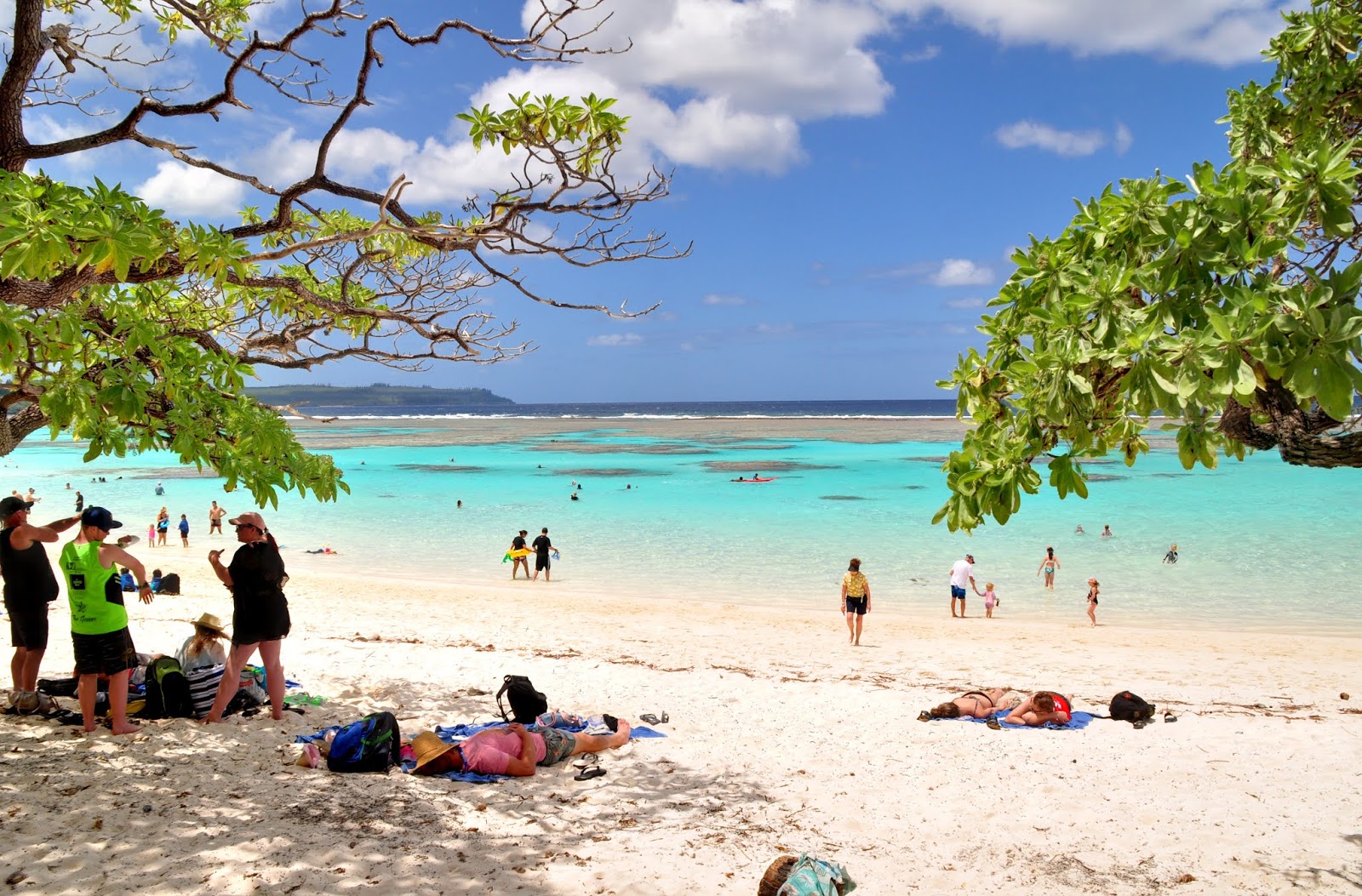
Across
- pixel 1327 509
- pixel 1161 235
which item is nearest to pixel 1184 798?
pixel 1161 235

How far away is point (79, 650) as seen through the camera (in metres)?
5.62

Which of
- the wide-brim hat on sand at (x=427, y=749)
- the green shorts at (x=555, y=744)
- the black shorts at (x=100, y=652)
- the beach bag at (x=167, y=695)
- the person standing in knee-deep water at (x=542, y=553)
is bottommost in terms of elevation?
the person standing in knee-deep water at (x=542, y=553)

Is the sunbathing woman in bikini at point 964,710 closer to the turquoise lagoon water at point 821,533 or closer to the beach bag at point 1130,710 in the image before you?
the beach bag at point 1130,710

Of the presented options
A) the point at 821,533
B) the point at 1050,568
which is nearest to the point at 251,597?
the point at 1050,568

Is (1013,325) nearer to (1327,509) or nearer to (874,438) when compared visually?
(1327,509)

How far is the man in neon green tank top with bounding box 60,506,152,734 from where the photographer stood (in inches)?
218

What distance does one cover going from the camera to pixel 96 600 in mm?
5547

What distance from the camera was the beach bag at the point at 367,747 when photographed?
18.3ft

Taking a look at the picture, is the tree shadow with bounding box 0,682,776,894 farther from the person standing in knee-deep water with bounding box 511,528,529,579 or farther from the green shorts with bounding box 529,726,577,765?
the person standing in knee-deep water with bounding box 511,528,529,579

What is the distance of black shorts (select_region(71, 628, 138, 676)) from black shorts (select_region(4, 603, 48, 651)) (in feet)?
2.50

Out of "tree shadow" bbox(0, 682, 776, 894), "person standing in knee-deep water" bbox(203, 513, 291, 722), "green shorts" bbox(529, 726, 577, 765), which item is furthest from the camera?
"person standing in knee-deep water" bbox(203, 513, 291, 722)

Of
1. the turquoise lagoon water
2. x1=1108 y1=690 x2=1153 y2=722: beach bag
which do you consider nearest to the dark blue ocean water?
the turquoise lagoon water

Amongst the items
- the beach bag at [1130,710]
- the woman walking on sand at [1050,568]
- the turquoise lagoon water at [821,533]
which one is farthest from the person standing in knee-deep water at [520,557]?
the beach bag at [1130,710]

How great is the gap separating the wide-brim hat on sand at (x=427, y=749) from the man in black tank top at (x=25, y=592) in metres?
2.83
